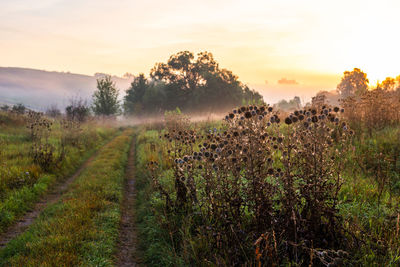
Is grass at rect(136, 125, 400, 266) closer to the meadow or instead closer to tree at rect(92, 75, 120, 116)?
the meadow

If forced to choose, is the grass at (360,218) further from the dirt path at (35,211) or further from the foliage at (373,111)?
the dirt path at (35,211)

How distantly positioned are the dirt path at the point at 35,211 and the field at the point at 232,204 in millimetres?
30

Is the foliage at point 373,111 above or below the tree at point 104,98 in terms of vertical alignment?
below

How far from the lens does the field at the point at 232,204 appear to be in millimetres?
3221

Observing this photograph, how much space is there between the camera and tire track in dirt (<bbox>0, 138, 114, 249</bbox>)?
5562 mm

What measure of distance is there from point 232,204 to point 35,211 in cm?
646

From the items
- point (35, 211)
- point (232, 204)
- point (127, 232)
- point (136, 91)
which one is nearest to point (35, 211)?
point (35, 211)

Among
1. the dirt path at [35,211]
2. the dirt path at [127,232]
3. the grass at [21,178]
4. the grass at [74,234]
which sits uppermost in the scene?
the grass at [21,178]

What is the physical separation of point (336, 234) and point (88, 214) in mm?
5595

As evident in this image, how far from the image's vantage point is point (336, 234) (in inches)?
133

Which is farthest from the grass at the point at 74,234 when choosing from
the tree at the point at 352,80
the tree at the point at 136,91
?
the tree at the point at 136,91

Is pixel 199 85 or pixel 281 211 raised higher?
pixel 199 85

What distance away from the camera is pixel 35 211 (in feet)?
23.0

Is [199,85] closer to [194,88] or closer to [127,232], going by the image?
[194,88]
